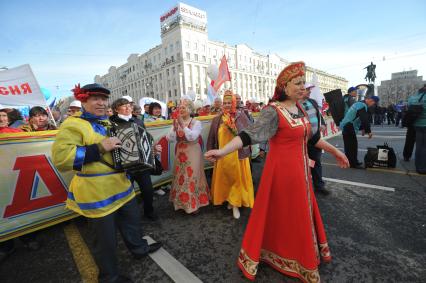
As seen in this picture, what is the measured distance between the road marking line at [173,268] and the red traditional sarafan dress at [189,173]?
97 centimetres

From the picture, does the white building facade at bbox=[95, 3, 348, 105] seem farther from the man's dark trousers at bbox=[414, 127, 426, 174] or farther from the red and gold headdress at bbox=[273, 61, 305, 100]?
the red and gold headdress at bbox=[273, 61, 305, 100]

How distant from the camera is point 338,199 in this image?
3906mm

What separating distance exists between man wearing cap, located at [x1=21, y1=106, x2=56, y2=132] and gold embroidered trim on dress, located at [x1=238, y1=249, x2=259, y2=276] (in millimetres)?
3827

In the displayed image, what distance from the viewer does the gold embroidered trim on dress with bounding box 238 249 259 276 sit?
2092mm

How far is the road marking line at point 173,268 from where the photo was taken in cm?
220

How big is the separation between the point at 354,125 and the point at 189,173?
15.4ft

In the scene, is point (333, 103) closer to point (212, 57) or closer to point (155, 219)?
point (155, 219)

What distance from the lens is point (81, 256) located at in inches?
106

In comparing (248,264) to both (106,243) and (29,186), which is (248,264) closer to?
(106,243)

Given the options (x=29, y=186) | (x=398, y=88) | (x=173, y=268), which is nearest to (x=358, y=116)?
(x=173, y=268)

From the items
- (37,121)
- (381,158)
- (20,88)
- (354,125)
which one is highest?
(20,88)

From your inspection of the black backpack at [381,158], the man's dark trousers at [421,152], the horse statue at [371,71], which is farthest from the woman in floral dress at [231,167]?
the horse statue at [371,71]

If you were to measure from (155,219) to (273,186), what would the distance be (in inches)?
87.7

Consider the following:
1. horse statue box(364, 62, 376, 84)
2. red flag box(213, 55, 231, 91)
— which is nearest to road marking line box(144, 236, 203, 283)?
red flag box(213, 55, 231, 91)
